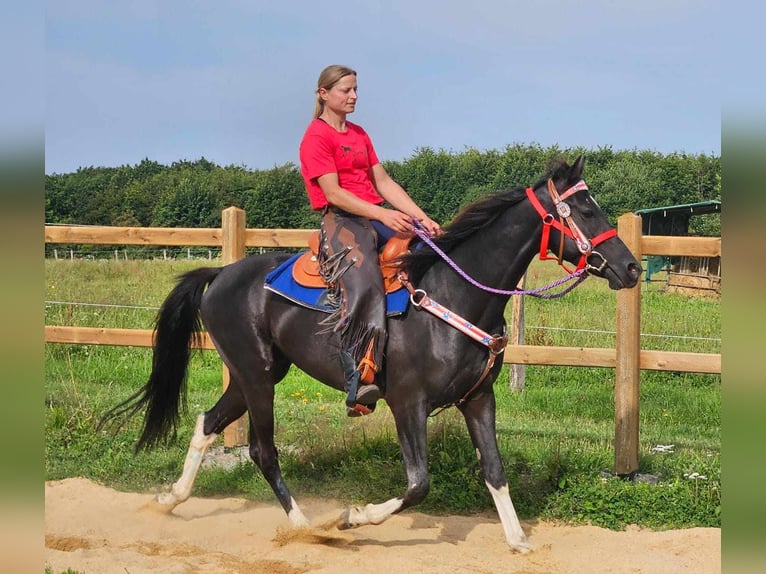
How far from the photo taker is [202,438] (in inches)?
245

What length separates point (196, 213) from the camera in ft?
98.5

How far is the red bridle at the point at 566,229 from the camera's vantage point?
15.5 feet

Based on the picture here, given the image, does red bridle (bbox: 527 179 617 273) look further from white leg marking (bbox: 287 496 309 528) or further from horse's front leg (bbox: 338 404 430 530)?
white leg marking (bbox: 287 496 309 528)

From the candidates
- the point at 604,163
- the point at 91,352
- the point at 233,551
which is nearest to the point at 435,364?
the point at 233,551

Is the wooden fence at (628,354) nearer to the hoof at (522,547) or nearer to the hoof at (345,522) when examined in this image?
the hoof at (522,547)

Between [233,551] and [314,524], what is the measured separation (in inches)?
25.2

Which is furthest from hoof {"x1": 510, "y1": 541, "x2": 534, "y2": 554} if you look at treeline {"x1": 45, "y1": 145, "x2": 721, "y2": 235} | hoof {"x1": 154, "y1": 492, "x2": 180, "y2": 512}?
treeline {"x1": 45, "y1": 145, "x2": 721, "y2": 235}

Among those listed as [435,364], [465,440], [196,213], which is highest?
[196,213]

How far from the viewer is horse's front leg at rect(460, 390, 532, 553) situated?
5.16m

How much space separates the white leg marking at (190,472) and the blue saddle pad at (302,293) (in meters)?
1.34

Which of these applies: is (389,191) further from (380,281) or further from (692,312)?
(692,312)

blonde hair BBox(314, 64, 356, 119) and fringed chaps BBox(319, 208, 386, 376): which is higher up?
blonde hair BBox(314, 64, 356, 119)

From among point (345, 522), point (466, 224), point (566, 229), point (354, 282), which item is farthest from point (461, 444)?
point (566, 229)

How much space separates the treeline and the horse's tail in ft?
63.0
